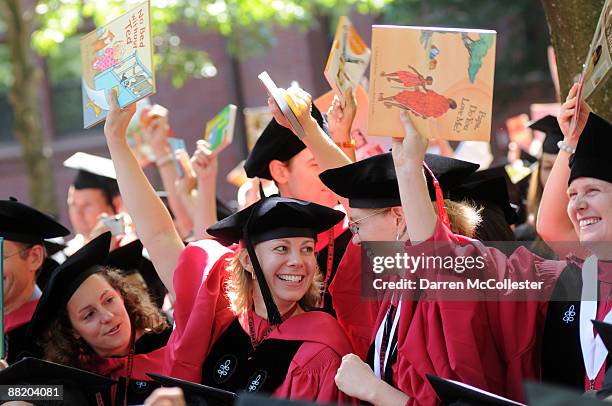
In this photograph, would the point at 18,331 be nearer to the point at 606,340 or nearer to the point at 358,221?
the point at 358,221

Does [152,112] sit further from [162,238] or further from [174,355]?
[174,355]

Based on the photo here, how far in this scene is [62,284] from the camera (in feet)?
15.3

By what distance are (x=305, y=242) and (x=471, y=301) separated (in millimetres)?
949

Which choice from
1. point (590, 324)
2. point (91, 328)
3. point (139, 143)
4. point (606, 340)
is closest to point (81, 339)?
point (91, 328)

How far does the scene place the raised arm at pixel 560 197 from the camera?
407 centimetres

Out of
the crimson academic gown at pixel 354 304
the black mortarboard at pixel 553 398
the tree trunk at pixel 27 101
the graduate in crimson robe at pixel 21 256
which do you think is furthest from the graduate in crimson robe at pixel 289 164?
the tree trunk at pixel 27 101

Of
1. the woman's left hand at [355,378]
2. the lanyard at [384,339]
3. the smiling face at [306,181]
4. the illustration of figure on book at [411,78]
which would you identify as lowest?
the woman's left hand at [355,378]

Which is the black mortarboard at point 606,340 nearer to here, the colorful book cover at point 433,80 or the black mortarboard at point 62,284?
the colorful book cover at point 433,80

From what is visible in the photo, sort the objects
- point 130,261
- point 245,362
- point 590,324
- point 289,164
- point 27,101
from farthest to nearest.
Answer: point 27,101 < point 130,261 < point 289,164 < point 245,362 < point 590,324

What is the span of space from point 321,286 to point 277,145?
2.84 feet

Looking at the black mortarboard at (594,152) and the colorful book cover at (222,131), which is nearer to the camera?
the black mortarboard at (594,152)

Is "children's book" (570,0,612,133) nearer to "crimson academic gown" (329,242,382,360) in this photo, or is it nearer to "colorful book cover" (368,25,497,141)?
"colorful book cover" (368,25,497,141)

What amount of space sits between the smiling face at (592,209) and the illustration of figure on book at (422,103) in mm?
541

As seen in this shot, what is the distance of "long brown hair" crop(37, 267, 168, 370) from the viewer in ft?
15.3
